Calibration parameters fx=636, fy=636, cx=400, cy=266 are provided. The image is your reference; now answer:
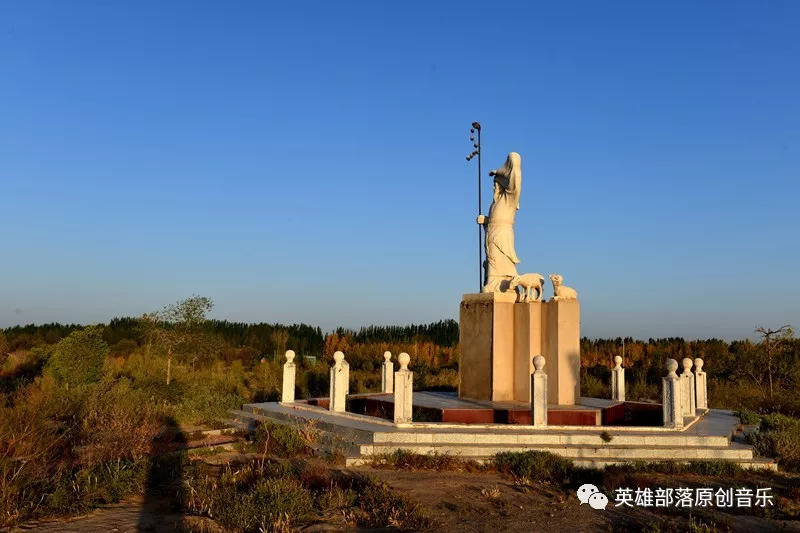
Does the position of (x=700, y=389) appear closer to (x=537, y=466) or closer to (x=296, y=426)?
(x=537, y=466)

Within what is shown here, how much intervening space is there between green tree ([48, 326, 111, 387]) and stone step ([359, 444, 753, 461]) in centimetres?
1019

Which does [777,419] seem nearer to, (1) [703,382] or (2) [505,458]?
(1) [703,382]

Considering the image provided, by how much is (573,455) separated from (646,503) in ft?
6.33

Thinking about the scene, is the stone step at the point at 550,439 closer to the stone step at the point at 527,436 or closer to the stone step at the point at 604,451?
the stone step at the point at 527,436

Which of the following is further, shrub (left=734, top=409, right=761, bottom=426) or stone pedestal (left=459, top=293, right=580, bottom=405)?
shrub (left=734, top=409, right=761, bottom=426)

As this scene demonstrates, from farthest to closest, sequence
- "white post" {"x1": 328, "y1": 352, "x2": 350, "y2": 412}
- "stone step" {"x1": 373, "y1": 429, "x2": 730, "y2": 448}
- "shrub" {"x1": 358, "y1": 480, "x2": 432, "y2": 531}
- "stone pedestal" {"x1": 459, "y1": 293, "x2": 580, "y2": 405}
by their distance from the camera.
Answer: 1. "stone pedestal" {"x1": 459, "y1": 293, "x2": 580, "y2": 405}
2. "white post" {"x1": 328, "y1": 352, "x2": 350, "y2": 412}
3. "stone step" {"x1": 373, "y1": 429, "x2": 730, "y2": 448}
4. "shrub" {"x1": 358, "y1": 480, "x2": 432, "y2": 531}

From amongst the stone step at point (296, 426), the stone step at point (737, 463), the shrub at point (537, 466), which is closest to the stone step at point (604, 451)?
the stone step at point (737, 463)

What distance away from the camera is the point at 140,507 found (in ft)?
23.2

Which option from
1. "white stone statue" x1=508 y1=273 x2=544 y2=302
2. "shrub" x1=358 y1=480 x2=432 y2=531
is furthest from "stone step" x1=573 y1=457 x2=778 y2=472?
"white stone statue" x1=508 y1=273 x2=544 y2=302

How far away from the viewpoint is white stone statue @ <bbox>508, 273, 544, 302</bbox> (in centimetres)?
1214

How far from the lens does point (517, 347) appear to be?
12.1 meters

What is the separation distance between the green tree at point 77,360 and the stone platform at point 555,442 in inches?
349

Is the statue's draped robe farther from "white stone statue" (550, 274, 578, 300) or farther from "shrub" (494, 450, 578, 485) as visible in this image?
"shrub" (494, 450, 578, 485)

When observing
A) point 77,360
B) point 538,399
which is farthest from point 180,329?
point 538,399
